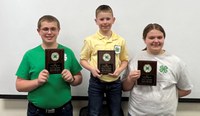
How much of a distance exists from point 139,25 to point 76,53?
0.60 meters

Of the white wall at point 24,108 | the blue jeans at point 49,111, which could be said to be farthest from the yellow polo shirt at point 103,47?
the white wall at point 24,108

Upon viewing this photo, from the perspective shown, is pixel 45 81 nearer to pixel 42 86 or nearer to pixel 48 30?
pixel 42 86

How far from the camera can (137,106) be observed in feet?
5.93

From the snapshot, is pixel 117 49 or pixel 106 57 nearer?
pixel 106 57

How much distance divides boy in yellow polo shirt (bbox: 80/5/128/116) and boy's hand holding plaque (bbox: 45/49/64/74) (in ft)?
0.73

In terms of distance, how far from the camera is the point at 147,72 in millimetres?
1748

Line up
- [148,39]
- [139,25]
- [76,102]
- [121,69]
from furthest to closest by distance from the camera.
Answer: [76,102], [139,25], [121,69], [148,39]

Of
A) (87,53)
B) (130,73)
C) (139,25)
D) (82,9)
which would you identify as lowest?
(130,73)

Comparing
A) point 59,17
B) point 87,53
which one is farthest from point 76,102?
point 59,17

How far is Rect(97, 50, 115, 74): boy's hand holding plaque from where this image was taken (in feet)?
5.89

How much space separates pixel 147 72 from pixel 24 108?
1257 mm

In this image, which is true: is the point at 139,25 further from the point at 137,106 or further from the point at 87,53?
the point at 137,106

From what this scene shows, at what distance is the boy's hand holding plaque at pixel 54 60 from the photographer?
173cm

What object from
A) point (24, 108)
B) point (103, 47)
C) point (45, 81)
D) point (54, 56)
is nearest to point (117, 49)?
point (103, 47)
